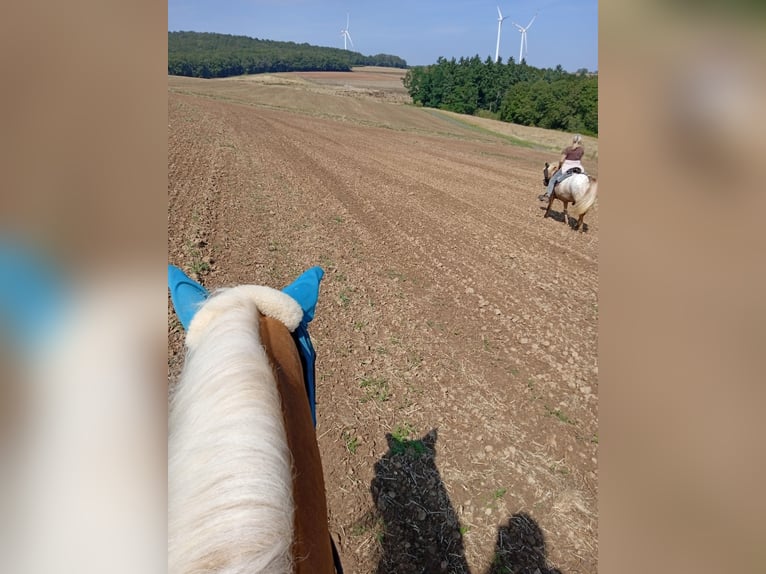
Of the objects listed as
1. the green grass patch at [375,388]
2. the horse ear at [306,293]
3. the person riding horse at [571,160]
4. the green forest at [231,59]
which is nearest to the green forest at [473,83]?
the green forest at [231,59]

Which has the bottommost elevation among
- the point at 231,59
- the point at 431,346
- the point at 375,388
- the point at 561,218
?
the point at 375,388

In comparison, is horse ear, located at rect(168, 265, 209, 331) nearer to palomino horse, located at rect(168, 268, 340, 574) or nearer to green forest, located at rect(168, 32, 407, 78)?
palomino horse, located at rect(168, 268, 340, 574)

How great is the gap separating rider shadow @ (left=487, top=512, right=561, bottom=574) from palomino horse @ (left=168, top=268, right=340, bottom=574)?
2.34 m

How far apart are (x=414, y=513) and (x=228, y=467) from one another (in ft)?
9.39

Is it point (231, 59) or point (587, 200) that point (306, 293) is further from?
point (231, 59)

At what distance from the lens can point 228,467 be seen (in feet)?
3.03

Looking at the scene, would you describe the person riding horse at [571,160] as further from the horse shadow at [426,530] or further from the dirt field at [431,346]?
the horse shadow at [426,530]

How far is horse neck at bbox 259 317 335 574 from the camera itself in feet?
3.55

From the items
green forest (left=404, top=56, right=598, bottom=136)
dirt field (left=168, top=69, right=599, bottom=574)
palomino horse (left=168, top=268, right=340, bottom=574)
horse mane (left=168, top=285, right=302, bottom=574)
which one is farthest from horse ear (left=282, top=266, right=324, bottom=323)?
green forest (left=404, top=56, right=598, bottom=136)

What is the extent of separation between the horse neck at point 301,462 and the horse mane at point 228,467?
0.46 feet

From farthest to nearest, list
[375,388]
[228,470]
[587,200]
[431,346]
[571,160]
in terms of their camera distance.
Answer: [571,160] < [587,200] < [431,346] < [375,388] < [228,470]

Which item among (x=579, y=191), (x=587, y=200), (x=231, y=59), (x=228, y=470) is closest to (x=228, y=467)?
(x=228, y=470)
